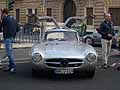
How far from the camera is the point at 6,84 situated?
1055 centimetres

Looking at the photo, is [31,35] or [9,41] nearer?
[9,41]

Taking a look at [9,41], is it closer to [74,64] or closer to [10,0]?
[74,64]

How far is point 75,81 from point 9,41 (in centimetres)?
265

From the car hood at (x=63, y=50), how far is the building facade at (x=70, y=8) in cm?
3151

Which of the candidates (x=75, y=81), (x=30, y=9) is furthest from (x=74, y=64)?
(x=30, y=9)

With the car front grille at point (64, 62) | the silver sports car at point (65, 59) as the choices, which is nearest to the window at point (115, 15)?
the silver sports car at point (65, 59)

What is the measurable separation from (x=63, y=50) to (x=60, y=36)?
1574 millimetres

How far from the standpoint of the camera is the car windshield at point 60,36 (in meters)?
12.9

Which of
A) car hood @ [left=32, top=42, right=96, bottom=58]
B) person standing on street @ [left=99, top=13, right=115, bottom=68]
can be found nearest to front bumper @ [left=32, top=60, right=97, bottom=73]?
car hood @ [left=32, top=42, right=96, bottom=58]

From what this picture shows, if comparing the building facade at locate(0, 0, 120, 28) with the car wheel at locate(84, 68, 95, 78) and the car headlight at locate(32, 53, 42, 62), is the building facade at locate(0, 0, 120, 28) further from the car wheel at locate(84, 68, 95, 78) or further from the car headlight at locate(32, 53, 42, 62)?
the car headlight at locate(32, 53, 42, 62)

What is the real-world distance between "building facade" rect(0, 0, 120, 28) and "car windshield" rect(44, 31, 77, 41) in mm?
30551

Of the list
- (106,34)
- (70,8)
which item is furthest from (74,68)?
(70,8)

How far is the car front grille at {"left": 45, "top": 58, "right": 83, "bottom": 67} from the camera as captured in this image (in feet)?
36.0

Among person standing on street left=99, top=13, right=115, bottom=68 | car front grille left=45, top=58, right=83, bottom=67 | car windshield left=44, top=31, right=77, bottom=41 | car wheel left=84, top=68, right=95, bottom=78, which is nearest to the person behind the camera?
car front grille left=45, top=58, right=83, bottom=67
